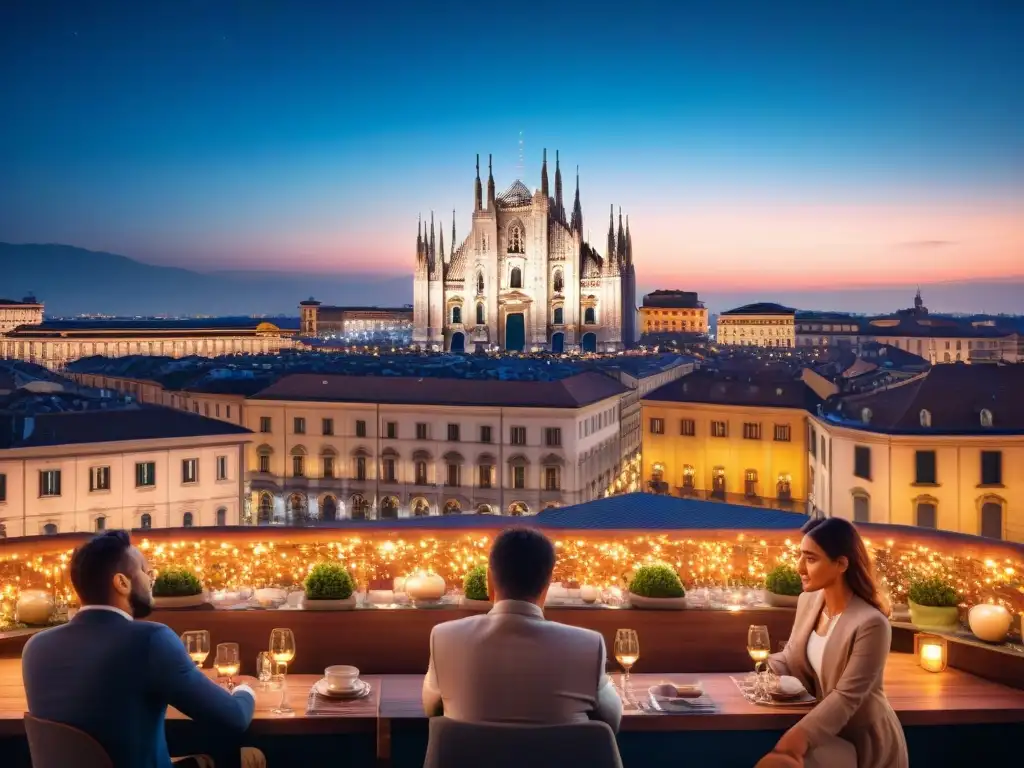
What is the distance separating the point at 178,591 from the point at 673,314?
189m

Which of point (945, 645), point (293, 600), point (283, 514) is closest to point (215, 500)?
point (283, 514)

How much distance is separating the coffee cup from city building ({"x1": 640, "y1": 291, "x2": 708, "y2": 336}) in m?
186

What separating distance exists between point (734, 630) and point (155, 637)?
3811 millimetres

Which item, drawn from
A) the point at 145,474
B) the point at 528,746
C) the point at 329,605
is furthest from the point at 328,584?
the point at 145,474

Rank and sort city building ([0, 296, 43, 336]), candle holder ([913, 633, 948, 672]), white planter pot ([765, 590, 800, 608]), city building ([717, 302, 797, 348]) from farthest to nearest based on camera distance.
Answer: city building ([717, 302, 797, 348])
city building ([0, 296, 43, 336])
white planter pot ([765, 590, 800, 608])
candle holder ([913, 633, 948, 672])

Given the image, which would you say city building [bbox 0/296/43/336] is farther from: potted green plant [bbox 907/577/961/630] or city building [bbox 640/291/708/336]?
potted green plant [bbox 907/577/961/630]

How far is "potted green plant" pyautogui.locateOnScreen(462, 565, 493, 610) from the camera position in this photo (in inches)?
254

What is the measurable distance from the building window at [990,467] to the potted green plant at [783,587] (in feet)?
88.2

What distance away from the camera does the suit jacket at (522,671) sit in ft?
11.5

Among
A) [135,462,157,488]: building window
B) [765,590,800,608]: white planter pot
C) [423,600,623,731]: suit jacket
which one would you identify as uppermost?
[423,600,623,731]: suit jacket

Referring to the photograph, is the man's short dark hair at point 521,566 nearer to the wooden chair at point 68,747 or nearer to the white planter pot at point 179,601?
the wooden chair at point 68,747

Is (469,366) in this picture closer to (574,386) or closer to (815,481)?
(574,386)

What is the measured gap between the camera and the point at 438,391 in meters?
47.0

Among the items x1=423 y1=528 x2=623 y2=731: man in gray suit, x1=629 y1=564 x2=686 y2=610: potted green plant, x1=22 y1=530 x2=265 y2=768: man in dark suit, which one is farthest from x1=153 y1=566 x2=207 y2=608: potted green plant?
x1=423 y1=528 x2=623 y2=731: man in gray suit
